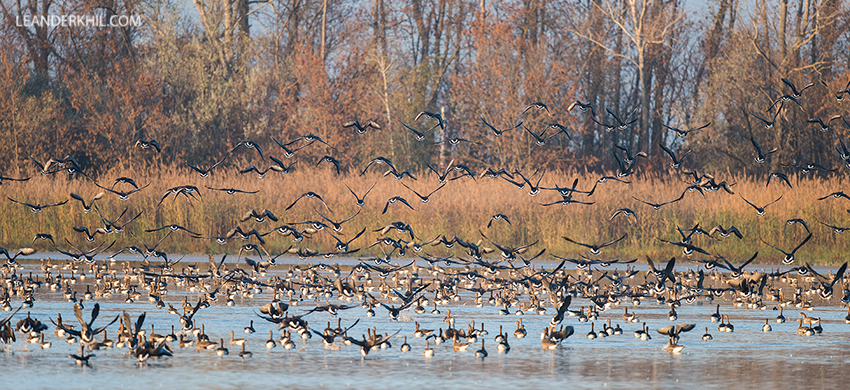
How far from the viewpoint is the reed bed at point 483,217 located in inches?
979

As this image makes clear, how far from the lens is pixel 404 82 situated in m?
51.8

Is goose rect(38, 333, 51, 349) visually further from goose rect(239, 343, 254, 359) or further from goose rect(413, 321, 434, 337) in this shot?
goose rect(413, 321, 434, 337)

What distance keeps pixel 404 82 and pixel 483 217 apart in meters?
26.7

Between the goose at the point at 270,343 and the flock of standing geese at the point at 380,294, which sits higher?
the flock of standing geese at the point at 380,294

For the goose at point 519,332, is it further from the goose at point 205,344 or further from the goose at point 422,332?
the goose at point 205,344

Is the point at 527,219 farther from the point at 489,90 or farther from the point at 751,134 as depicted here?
the point at 489,90

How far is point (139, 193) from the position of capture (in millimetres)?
27547

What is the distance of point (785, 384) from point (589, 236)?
1563cm

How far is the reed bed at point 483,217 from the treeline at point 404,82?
11.6 meters

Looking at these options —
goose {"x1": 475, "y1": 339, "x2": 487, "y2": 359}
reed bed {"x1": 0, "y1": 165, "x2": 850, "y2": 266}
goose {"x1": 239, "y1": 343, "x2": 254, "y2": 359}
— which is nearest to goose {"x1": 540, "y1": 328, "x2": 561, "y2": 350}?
goose {"x1": 475, "y1": 339, "x2": 487, "y2": 359}

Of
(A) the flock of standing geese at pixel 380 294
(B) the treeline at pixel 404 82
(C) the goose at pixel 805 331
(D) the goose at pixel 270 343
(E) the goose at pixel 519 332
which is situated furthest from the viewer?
(B) the treeline at pixel 404 82

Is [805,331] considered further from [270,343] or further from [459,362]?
[270,343]

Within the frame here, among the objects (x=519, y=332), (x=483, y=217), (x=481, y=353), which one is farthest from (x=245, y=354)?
(x=483, y=217)

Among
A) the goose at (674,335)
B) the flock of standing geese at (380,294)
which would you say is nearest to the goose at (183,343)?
the flock of standing geese at (380,294)
